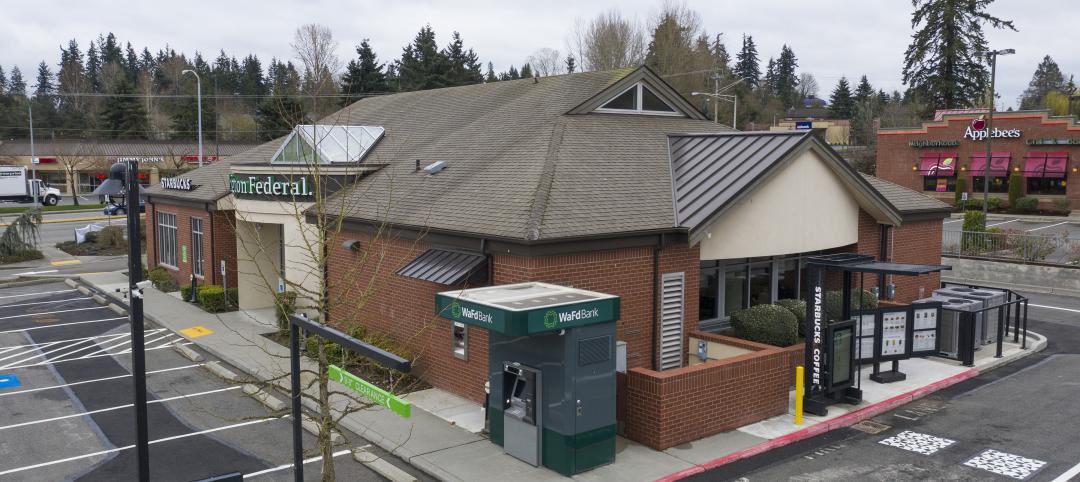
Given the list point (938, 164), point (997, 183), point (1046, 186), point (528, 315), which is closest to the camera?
point (528, 315)

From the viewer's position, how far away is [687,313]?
16562 millimetres

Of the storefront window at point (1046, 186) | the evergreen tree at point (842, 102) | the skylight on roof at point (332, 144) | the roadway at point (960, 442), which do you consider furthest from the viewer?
the evergreen tree at point (842, 102)

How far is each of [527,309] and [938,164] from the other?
175 ft

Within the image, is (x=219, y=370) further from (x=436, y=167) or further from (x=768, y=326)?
(x=768, y=326)

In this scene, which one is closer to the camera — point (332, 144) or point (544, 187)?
point (544, 187)

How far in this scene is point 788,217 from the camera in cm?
1820

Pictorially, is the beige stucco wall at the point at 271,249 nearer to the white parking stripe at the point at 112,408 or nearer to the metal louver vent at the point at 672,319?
the white parking stripe at the point at 112,408

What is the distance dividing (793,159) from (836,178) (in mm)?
1989

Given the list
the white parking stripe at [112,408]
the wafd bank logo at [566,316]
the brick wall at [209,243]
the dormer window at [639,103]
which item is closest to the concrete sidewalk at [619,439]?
the white parking stripe at [112,408]

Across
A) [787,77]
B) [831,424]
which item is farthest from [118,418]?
[787,77]

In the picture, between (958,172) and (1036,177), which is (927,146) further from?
(1036,177)

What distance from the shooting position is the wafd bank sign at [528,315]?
1092cm

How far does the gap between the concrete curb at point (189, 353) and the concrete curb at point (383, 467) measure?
8.30 metres

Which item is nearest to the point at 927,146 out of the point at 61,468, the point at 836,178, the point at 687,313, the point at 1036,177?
the point at 1036,177
